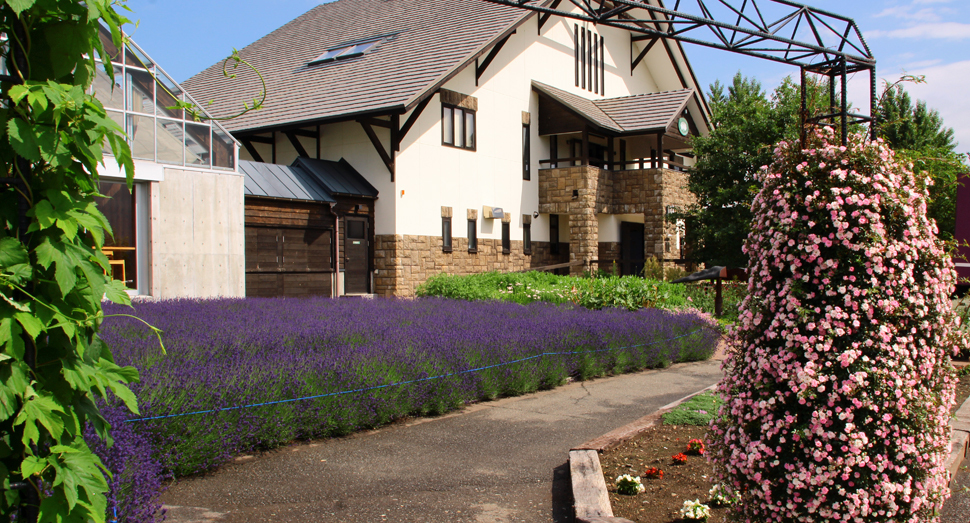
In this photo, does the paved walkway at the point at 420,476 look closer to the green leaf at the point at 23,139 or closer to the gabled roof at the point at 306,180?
the green leaf at the point at 23,139

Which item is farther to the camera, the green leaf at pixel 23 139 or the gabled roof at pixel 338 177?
the gabled roof at pixel 338 177

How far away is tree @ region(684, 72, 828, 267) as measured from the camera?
2112cm

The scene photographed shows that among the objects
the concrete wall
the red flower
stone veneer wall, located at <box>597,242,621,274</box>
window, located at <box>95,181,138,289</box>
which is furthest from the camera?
stone veneer wall, located at <box>597,242,621,274</box>

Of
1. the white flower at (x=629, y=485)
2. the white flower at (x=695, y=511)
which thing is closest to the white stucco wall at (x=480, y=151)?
the white flower at (x=629, y=485)

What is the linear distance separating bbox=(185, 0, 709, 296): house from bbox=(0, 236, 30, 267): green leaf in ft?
53.2

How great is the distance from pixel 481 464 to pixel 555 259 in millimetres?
20525

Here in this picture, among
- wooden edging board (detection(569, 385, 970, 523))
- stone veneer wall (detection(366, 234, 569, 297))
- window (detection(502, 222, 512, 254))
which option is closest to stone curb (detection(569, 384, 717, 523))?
wooden edging board (detection(569, 385, 970, 523))

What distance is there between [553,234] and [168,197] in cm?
1398

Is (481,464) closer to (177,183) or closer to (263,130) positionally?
(177,183)

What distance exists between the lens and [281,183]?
19375mm

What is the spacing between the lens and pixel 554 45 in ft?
85.2

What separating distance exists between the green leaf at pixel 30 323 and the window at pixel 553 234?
24072mm

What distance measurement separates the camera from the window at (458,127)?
72.2 feet

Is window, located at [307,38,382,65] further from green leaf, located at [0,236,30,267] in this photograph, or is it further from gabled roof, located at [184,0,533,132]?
green leaf, located at [0,236,30,267]
